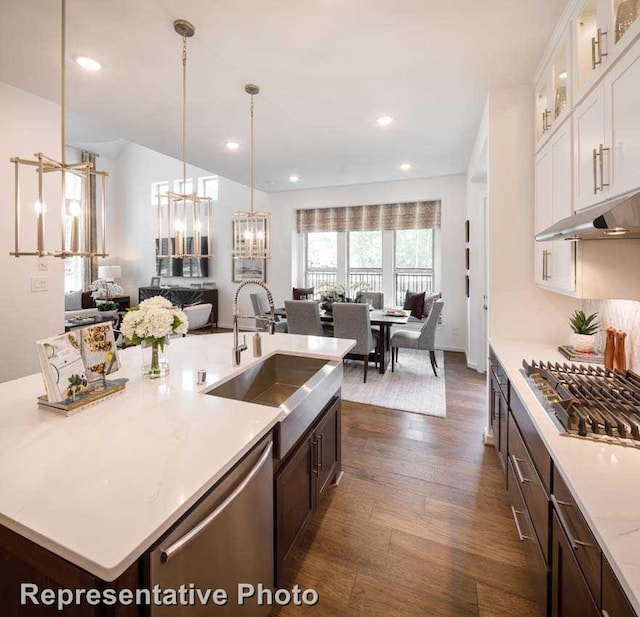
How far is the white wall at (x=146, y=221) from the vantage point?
7.88m

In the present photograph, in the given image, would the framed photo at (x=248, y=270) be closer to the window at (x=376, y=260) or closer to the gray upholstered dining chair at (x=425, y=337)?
the window at (x=376, y=260)

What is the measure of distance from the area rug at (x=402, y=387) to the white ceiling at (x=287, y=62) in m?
2.90

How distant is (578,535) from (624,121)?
146 cm

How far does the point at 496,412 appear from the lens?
244 cm

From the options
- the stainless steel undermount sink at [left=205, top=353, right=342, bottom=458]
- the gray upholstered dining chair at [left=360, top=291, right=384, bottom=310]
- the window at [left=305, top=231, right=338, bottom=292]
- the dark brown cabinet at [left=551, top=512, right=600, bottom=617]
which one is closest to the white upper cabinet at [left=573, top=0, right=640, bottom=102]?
the dark brown cabinet at [left=551, top=512, right=600, bottom=617]

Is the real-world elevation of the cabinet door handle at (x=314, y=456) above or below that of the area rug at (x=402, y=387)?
above

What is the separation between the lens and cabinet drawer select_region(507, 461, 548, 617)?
50.7 inches

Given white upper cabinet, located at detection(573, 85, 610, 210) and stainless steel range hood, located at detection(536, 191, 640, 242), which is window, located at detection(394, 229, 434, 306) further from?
stainless steel range hood, located at detection(536, 191, 640, 242)

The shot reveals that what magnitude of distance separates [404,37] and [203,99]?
5.71ft

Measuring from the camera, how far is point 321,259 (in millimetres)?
7160

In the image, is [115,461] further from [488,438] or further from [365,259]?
[365,259]

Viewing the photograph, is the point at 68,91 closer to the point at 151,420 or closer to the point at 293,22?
the point at 293,22

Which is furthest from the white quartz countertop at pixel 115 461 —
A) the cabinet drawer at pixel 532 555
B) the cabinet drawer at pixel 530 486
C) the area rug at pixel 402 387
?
the area rug at pixel 402 387

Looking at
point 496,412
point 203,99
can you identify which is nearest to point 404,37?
point 203,99
